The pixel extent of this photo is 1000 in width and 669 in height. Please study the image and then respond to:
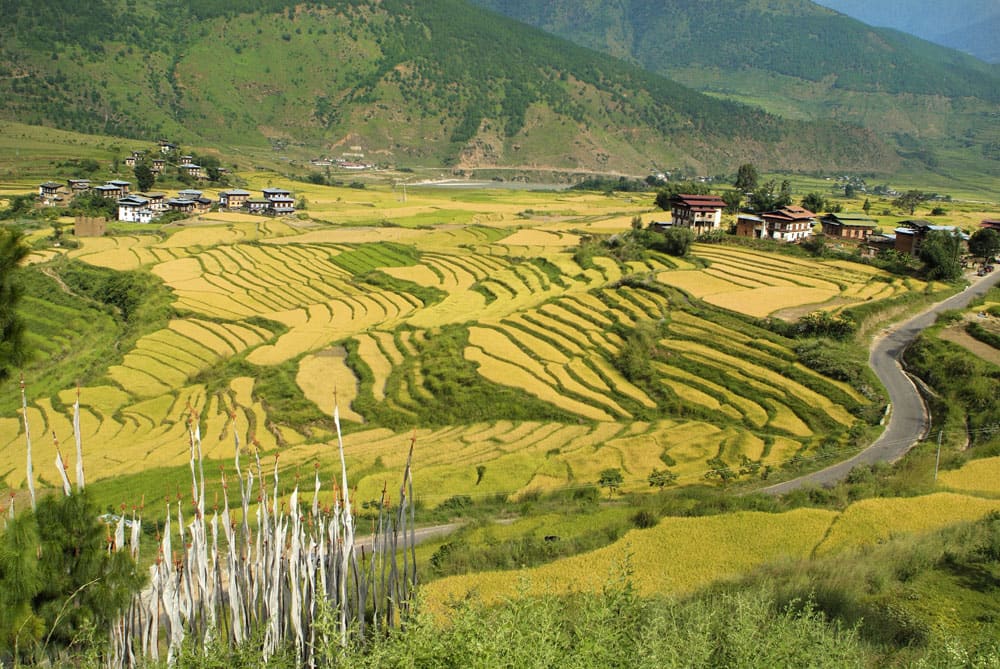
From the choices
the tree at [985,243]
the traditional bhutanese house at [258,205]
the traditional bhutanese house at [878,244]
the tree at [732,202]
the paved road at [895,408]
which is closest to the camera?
the paved road at [895,408]

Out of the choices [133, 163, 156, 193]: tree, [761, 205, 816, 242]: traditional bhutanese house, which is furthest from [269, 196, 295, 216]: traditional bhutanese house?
[761, 205, 816, 242]: traditional bhutanese house

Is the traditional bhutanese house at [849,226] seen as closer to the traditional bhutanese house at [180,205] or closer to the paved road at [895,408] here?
the paved road at [895,408]

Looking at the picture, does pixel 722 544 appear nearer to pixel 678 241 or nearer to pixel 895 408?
pixel 895 408

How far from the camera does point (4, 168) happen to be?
80688 millimetres

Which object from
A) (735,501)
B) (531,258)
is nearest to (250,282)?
(531,258)

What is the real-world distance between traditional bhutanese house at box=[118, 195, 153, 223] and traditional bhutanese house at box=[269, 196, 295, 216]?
33.9 feet

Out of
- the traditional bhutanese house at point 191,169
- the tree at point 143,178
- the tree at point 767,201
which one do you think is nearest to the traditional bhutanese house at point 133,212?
the tree at point 143,178

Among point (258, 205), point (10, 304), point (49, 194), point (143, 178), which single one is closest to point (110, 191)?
point (49, 194)

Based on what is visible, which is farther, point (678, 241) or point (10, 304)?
point (678, 241)

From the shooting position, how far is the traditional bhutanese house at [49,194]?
2680 inches

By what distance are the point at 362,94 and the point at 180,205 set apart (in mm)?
101962

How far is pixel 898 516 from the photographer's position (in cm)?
1534

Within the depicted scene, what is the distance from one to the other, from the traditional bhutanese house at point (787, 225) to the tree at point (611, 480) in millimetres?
34064

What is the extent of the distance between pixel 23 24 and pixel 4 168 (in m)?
83.8
